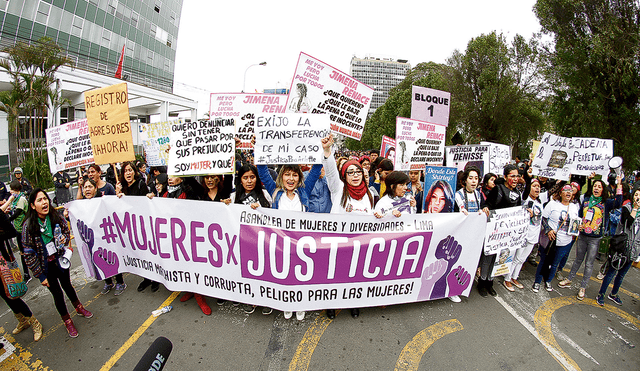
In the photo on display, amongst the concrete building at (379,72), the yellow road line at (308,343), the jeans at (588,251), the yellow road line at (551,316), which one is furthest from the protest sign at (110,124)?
the concrete building at (379,72)

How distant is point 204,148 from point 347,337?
3129 millimetres

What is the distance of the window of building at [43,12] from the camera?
2255 centimetres

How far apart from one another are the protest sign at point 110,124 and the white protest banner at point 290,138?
2233 mm

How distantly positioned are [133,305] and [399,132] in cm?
546

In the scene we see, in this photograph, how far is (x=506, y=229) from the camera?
177 inches

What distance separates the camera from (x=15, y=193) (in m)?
5.32

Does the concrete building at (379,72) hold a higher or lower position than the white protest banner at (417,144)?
higher

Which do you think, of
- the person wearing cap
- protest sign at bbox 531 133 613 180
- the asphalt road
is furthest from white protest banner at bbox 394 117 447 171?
the person wearing cap

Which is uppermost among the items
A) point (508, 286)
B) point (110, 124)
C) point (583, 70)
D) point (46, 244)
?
point (583, 70)

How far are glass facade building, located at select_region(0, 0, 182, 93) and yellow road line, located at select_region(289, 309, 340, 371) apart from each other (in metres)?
29.4

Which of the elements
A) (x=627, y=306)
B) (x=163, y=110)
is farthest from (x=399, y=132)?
(x=163, y=110)

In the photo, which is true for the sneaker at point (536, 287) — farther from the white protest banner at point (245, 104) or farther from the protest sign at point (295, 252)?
the white protest banner at point (245, 104)

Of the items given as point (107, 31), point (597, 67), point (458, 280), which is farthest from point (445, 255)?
point (107, 31)

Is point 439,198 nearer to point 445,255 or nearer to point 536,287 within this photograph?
point 445,255
